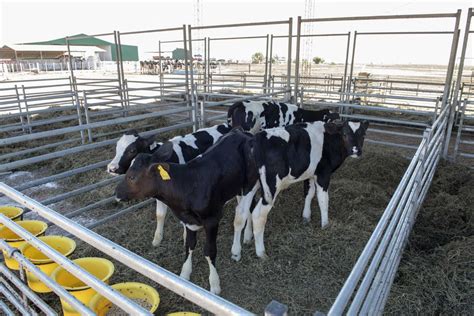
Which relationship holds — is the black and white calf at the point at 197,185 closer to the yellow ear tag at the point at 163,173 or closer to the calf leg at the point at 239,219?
the yellow ear tag at the point at 163,173

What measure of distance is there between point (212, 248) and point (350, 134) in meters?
2.23

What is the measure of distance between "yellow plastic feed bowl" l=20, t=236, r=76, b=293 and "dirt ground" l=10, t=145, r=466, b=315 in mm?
361

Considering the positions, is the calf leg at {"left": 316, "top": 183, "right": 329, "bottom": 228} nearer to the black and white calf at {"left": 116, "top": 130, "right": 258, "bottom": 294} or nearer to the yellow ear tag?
the black and white calf at {"left": 116, "top": 130, "right": 258, "bottom": 294}

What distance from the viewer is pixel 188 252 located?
3396mm

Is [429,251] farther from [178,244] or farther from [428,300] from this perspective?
[178,244]

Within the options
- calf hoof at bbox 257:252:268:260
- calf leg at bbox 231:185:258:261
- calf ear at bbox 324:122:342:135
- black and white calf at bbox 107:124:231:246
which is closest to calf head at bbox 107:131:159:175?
black and white calf at bbox 107:124:231:246

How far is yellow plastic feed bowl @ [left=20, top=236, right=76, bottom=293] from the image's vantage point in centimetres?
281

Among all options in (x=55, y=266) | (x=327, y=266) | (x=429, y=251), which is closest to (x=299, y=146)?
(x=327, y=266)

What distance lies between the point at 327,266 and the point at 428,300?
2.93 feet

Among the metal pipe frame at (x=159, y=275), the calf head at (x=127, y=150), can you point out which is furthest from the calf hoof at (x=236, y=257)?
the metal pipe frame at (x=159, y=275)

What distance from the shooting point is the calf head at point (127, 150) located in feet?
12.5

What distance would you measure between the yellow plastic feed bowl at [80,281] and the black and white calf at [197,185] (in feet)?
2.06

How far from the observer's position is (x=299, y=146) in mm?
3992

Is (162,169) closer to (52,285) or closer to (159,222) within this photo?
(52,285)
